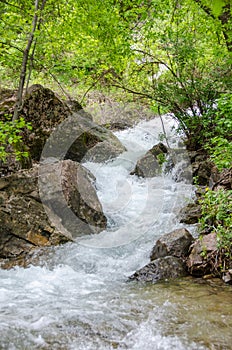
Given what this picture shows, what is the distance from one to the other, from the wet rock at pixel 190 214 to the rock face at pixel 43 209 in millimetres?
1595

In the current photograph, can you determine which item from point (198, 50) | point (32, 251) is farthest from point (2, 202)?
point (198, 50)

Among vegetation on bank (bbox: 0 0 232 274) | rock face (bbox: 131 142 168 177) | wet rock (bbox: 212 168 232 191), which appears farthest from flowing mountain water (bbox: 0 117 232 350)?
vegetation on bank (bbox: 0 0 232 274)

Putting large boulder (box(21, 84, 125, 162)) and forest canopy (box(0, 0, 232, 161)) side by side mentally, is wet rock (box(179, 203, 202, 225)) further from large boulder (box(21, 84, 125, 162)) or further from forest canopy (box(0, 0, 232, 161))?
large boulder (box(21, 84, 125, 162))

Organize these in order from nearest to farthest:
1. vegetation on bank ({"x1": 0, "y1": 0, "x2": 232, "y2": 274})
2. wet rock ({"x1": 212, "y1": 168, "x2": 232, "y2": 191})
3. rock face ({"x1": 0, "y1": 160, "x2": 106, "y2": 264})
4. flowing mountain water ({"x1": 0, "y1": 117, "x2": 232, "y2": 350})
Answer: flowing mountain water ({"x1": 0, "y1": 117, "x2": 232, "y2": 350}) → rock face ({"x1": 0, "y1": 160, "x2": 106, "y2": 264}) → wet rock ({"x1": 212, "y1": 168, "x2": 232, "y2": 191}) → vegetation on bank ({"x1": 0, "y1": 0, "x2": 232, "y2": 274})

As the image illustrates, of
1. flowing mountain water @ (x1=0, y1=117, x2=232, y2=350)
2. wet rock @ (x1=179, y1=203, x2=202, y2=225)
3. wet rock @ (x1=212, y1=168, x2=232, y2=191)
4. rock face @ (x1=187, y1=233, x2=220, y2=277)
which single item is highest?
wet rock @ (x1=212, y1=168, x2=232, y2=191)

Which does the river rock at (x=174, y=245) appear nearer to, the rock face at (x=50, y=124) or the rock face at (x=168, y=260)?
the rock face at (x=168, y=260)

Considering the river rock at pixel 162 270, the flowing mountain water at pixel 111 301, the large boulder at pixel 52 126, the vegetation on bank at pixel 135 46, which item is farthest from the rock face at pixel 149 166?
the river rock at pixel 162 270

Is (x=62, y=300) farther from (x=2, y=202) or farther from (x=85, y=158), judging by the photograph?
(x=85, y=158)

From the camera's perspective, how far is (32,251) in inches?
211

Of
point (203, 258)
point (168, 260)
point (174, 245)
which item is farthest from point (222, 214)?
point (168, 260)

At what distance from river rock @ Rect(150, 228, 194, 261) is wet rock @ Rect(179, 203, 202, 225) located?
42.3 inches

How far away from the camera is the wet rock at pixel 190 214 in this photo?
5992mm

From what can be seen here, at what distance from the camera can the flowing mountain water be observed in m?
2.56

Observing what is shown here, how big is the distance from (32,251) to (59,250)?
45 cm
